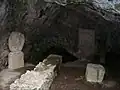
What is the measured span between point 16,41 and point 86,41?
106 inches

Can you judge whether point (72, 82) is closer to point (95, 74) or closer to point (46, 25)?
point (95, 74)

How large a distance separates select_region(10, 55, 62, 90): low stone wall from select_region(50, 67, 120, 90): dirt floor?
0.22m

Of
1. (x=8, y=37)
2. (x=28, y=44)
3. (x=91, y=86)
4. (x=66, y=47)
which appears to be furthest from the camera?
(x=66, y=47)

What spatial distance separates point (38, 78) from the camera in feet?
17.0

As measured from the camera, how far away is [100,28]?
7891 millimetres

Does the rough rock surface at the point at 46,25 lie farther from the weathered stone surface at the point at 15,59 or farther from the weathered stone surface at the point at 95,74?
the weathered stone surface at the point at 95,74

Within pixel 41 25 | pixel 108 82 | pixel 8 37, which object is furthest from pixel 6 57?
pixel 108 82

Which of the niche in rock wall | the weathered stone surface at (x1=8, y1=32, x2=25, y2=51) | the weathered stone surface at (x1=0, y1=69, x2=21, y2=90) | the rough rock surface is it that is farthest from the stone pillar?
the niche in rock wall

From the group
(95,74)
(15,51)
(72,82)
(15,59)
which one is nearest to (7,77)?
(15,59)

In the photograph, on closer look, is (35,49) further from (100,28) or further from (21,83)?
(21,83)

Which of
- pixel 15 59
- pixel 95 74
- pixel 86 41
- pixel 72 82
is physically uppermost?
pixel 86 41

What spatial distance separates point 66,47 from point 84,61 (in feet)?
3.05

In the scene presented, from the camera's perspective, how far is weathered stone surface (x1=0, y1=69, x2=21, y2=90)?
6090 mm

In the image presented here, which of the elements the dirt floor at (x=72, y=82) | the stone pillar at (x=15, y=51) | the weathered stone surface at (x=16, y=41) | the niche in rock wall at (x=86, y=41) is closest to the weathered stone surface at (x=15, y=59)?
the stone pillar at (x=15, y=51)
